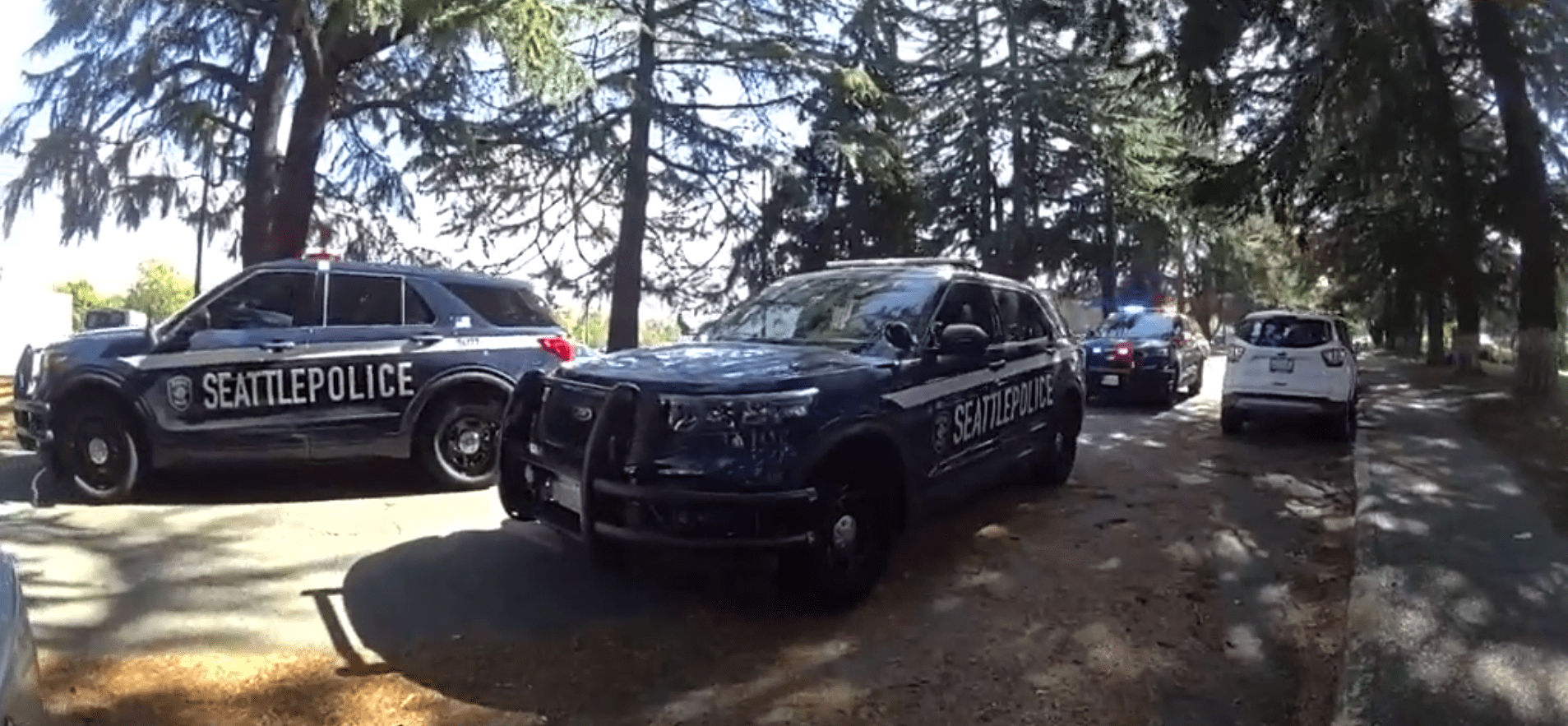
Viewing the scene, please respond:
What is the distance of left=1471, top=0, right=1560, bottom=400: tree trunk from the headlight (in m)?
15.8

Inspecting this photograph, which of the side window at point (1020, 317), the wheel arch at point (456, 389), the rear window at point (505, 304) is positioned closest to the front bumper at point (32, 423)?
the wheel arch at point (456, 389)

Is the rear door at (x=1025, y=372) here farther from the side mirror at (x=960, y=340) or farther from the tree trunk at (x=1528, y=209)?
the tree trunk at (x=1528, y=209)

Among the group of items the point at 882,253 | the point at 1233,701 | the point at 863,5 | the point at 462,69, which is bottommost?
the point at 1233,701

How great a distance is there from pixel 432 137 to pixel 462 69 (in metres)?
1.40

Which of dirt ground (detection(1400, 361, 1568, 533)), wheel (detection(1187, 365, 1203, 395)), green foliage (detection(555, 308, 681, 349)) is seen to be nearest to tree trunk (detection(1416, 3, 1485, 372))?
dirt ground (detection(1400, 361, 1568, 533))

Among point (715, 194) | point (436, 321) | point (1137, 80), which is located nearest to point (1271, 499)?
point (436, 321)

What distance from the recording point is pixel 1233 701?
16.5 feet

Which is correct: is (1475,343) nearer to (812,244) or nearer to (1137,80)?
(1137,80)

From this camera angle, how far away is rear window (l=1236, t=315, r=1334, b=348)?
43.4 feet

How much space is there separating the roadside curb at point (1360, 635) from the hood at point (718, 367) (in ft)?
9.15

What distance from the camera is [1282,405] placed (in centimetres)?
1314

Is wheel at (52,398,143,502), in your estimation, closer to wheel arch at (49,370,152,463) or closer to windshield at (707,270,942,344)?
wheel arch at (49,370,152,463)

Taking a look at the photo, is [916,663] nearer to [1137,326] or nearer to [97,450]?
[97,450]

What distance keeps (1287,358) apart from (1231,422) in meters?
1.07
